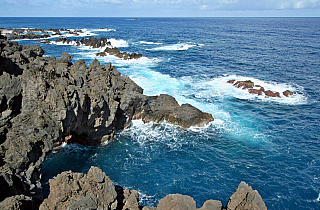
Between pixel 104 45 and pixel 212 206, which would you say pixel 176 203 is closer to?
pixel 212 206

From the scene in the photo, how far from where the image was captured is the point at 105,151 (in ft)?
92.0

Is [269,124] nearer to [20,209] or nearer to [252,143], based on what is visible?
[252,143]

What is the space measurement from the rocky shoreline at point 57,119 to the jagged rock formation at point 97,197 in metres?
0.06

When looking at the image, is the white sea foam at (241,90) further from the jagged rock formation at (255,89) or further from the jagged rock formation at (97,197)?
the jagged rock formation at (97,197)

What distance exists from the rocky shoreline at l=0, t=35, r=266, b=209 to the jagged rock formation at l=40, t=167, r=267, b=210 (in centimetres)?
6

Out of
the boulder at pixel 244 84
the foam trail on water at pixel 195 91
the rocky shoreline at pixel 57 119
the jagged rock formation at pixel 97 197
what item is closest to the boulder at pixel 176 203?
the jagged rock formation at pixel 97 197

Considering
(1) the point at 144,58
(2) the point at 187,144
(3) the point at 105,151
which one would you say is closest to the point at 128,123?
(3) the point at 105,151

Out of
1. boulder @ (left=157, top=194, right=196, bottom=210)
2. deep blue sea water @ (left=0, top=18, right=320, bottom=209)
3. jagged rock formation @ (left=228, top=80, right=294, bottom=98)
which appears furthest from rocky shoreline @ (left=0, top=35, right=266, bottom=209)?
jagged rock formation @ (left=228, top=80, right=294, bottom=98)

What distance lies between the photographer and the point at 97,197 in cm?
1436

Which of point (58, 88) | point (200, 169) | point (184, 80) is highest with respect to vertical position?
point (58, 88)

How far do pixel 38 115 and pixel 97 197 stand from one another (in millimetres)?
10362

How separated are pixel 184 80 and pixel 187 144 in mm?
29154

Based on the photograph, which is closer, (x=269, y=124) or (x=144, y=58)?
(x=269, y=124)

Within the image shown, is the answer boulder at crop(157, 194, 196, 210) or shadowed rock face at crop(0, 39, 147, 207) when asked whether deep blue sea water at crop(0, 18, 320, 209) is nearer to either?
shadowed rock face at crop(0, 39, 147, 207)
